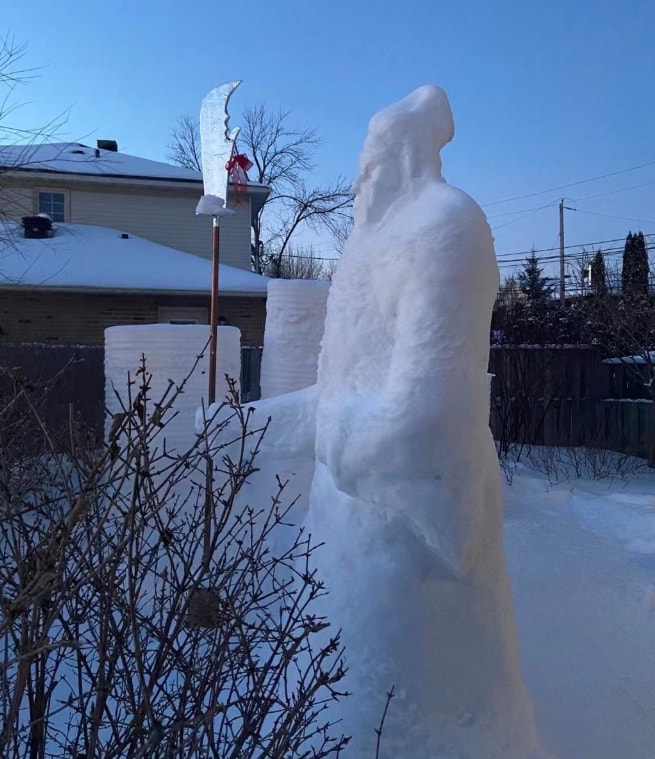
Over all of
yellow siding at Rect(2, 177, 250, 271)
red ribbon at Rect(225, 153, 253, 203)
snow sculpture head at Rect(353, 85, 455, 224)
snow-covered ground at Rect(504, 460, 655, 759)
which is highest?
yellow siding at Rect(2, 177, 250, 271)

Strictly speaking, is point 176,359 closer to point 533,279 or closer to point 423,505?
point 423,505

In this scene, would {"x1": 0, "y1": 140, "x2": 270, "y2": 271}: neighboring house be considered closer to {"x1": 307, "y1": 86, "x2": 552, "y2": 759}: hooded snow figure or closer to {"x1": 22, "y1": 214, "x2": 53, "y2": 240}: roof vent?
{"x1": 22, "y1": 214, "x2": 53, "y2": 240}: roof vent

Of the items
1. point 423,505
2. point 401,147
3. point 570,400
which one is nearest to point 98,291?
point 570,400

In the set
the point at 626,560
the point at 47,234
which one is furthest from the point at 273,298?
the point at 47,234

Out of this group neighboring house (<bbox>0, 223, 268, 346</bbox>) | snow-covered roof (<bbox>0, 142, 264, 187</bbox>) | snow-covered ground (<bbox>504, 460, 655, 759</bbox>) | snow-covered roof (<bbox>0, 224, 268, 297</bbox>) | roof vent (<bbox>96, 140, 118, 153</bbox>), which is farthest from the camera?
roof vent (<bbox>96, 140, 118, 153</bbox>)

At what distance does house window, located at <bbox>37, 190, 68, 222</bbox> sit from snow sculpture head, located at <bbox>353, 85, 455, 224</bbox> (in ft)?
43.0

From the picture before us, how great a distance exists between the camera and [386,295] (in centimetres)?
205

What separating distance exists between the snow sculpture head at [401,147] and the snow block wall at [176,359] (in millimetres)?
2651

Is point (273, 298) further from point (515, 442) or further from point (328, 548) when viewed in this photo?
point (515, 442)

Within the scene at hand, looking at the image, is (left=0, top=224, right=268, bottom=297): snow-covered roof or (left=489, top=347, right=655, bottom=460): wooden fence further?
(left=0, top=224, right=268, bottom=297): snow-covered roof

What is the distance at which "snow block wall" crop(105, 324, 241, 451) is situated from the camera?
479 centimetres

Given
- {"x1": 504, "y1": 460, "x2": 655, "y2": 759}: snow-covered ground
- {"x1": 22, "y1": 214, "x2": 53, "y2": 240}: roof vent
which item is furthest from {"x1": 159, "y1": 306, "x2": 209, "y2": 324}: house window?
{"x1": 504, "y1": 460, "x2": 655, "y2": 759}: snow-covered ground

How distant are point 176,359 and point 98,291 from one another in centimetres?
725

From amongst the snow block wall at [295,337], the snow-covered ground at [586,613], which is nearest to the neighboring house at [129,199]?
the snow block wall at [295,337]
